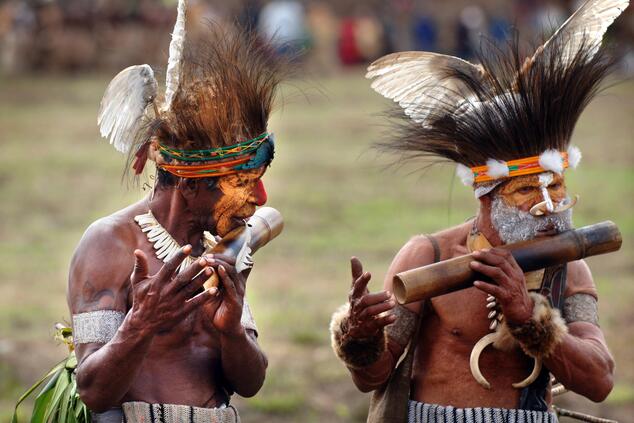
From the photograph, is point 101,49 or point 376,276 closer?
point 376,276

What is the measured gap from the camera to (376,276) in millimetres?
11891

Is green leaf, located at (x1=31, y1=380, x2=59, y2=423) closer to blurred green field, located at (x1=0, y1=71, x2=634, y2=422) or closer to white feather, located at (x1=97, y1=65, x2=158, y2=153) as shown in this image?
blurred green field, located at (x1=0, y1=71, x2=634, y2=422)

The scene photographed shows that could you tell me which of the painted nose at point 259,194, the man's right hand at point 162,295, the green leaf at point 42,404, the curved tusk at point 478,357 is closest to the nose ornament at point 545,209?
the curved tusk at point 478,357

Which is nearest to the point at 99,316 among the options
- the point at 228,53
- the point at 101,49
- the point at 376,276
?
the point at 228,53

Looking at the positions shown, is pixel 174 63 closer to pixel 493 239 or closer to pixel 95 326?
pixel 95 326

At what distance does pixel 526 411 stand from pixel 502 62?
1.40 metres

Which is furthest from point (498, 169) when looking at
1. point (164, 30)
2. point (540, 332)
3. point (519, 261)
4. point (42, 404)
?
point (164, 30)

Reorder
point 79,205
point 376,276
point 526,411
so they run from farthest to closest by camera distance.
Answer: point 79,205 < point 376,276 < point 526,411

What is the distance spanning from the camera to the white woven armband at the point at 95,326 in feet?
14.1

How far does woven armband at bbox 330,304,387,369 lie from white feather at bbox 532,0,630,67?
4.21 ft

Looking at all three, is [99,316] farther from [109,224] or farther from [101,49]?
[101,49]

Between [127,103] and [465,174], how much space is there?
1387 mm

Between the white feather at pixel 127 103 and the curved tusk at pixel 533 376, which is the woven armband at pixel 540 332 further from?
the white feather at pixel 127 103

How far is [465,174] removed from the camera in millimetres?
4863
